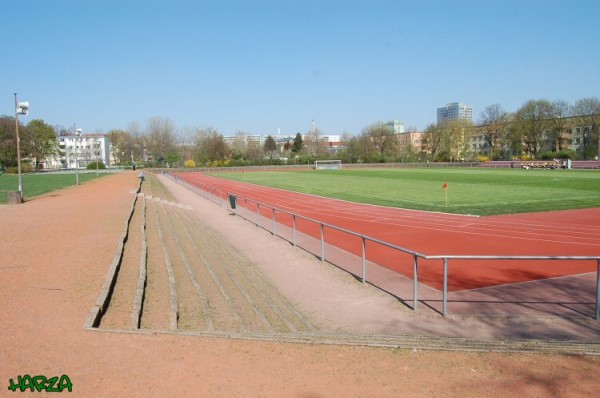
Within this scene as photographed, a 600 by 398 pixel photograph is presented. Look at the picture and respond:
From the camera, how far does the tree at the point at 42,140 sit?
106 m

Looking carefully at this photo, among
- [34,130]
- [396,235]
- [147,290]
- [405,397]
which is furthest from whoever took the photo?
[34,130]

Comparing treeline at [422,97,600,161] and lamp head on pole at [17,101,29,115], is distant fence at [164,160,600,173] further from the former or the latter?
lamp head on pole at [17,101,29,115]

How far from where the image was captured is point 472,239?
15.6 meters

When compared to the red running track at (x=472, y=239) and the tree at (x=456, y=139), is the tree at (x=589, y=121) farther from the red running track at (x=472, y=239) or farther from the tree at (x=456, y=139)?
the red running track at (x=472, y=239)

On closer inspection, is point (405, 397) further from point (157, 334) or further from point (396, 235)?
point (396, 235)

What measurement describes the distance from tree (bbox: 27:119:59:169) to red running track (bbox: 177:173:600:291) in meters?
100

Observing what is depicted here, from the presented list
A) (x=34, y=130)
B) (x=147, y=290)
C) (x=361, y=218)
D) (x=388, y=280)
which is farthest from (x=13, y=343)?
(x=34, y=130)

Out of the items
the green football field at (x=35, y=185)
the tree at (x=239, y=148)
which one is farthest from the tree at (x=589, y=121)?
the green football field at (x=35, y=185)

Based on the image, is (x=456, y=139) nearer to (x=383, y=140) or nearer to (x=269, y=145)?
(x=383, y=140)

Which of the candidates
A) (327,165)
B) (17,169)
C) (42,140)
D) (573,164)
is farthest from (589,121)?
(42,140)

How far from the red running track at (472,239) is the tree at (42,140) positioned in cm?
10020

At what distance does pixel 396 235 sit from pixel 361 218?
184 inches

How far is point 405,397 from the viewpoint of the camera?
4.69m

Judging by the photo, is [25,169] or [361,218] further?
[25,169]
